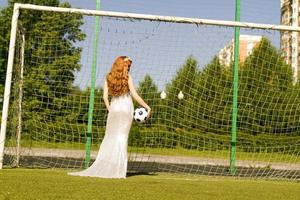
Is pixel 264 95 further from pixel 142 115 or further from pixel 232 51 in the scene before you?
pixel 142 115

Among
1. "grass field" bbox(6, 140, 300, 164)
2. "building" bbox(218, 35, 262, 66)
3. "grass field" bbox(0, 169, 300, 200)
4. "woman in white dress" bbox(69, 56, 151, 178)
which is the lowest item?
"grass field" bbox(0, 169, 300, 200)

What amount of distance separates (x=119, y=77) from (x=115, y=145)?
95 centimetres

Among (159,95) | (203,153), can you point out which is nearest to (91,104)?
(159,95)

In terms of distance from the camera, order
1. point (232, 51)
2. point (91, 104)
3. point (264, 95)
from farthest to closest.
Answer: point (264, 95) → point (232, 51) → point (91, 104)

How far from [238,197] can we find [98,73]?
4492 millimetres

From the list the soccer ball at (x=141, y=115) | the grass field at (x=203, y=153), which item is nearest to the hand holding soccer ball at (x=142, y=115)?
the soccer ball at (x=141, y=115)

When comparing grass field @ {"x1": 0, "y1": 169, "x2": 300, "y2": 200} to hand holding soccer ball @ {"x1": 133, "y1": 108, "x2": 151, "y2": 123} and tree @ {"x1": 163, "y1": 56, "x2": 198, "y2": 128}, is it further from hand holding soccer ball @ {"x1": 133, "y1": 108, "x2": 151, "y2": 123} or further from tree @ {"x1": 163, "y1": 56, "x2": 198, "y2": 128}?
tree @ {"x1": 163, "y1": 56, "x2": 198, "y2": 128}

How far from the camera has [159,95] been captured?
856 centimetres

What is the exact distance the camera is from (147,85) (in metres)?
8.49

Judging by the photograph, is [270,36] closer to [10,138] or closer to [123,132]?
[123,132]

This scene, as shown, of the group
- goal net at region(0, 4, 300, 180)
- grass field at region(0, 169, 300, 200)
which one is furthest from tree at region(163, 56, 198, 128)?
grass field at region(0, 169, 300, 200)

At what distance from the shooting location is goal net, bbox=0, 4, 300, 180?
7531 mm

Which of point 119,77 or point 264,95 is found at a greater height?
point 264,95

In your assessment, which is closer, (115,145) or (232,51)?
(115,145)
